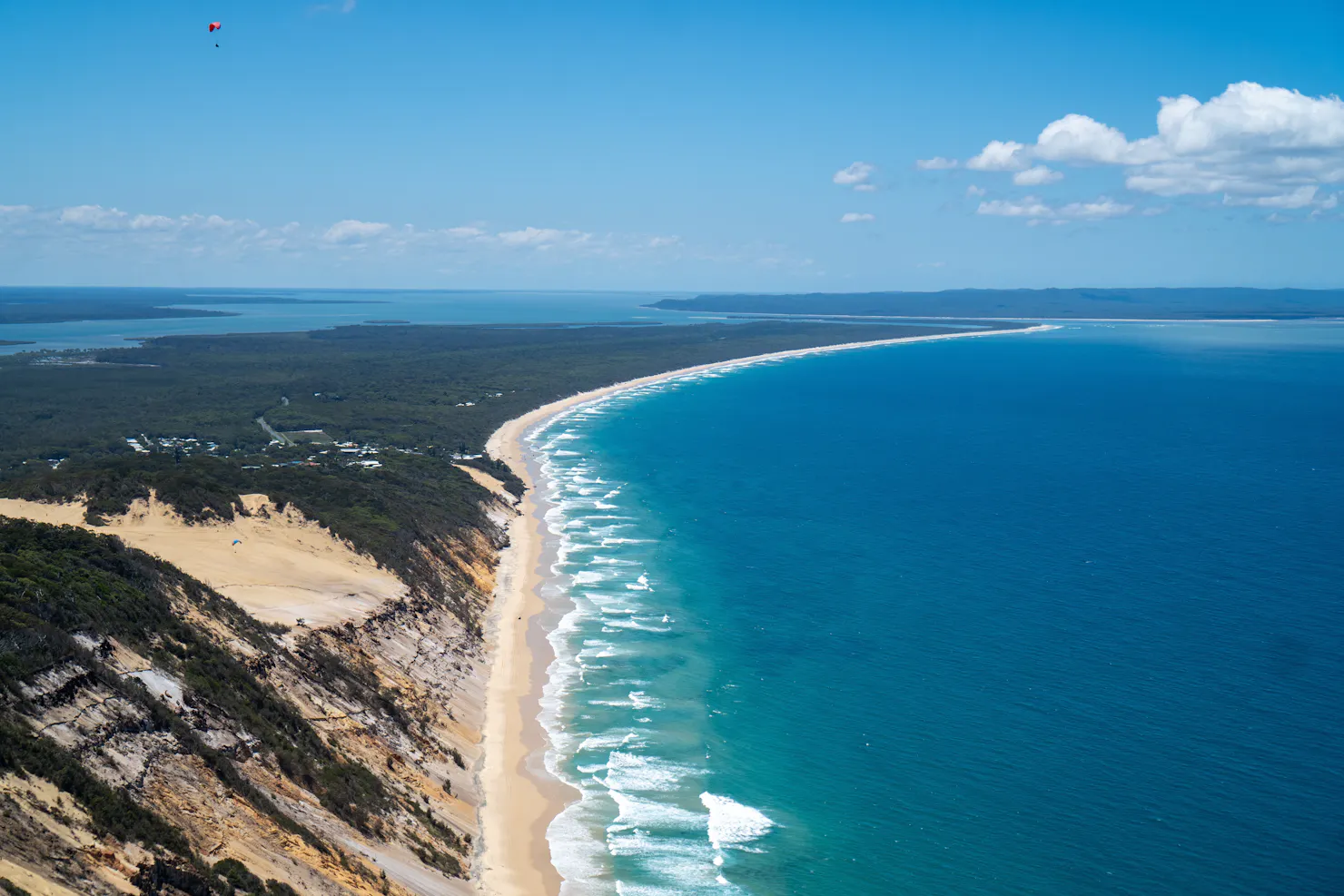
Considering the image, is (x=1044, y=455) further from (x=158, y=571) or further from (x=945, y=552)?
(x=158, y=571)

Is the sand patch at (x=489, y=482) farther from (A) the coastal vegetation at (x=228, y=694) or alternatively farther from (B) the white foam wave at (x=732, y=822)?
(B) the white foam wave at (x=732, y=822)

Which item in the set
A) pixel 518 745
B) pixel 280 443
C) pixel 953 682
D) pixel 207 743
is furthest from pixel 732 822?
pixel 280 443

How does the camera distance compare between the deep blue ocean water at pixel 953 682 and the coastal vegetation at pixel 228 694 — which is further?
the deep blue ocean water at pixel 953 682

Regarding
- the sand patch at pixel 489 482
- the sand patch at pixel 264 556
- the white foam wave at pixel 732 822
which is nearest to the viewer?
the white foam wave at pixel 732 822

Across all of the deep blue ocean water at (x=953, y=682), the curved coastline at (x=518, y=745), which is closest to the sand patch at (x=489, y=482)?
the deep blue ocean water at (x=953, y=682)

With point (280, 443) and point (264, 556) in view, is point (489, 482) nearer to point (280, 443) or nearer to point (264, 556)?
point (280, 443)

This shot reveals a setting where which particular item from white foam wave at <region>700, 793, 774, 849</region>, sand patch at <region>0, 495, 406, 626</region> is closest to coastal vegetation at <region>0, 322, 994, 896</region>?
sand patch at <region>0, 495, 406, 626</region>

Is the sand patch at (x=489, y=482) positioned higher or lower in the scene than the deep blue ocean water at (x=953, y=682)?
higher
